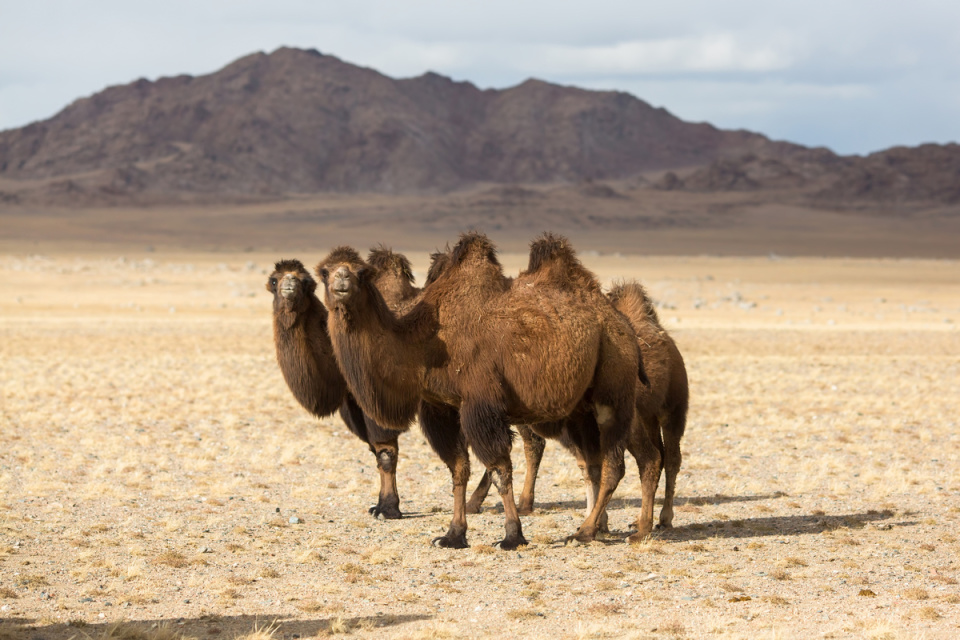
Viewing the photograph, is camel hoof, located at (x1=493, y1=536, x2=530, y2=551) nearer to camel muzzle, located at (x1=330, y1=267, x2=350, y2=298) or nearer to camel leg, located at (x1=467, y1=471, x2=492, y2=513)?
camel leg, located at (x1=467, y1=471, x2=492, y2=513)

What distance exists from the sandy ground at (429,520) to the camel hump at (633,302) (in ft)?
5.59

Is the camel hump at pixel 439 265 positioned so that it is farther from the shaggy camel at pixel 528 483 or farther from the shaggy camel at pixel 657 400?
the shaggy camel at pixel 657 400

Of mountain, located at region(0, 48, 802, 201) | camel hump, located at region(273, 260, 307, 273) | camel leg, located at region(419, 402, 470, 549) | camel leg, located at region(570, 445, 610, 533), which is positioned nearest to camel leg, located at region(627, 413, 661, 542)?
camel leg, located at region(570, 445, 610, 533)

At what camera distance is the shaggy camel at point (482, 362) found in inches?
320

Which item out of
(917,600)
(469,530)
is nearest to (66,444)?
(469,530)

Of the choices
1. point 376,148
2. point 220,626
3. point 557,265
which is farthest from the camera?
point 376,148

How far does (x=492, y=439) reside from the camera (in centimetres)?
817

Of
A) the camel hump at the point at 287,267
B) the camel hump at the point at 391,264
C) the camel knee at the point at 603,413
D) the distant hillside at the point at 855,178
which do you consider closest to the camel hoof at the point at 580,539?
the camel knee at the point at 603,413

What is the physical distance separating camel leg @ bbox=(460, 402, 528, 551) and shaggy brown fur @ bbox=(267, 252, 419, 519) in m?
1.34

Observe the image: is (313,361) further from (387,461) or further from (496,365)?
(496,365)

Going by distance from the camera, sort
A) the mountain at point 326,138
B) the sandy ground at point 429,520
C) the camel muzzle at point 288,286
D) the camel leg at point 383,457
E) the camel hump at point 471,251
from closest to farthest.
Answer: the sandy ground at point 429,520 → the camel hump at point 471,251 → the camel muzzle at point 288,286 → the camel leg at point 383,457 → the mountain at point 326,138

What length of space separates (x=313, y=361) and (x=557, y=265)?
6.97 feet

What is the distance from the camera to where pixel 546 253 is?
8.84m

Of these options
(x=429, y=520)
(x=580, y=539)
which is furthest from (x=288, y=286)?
(x=580, y=539)
